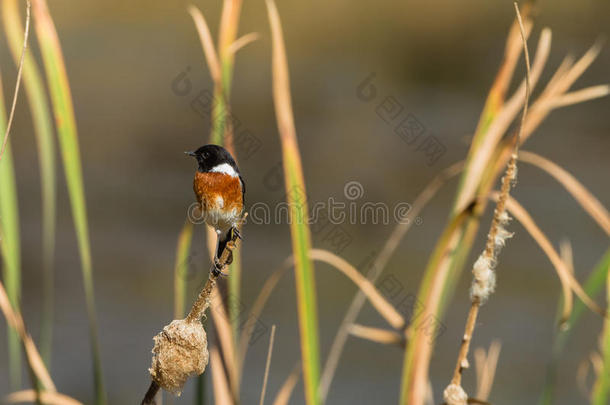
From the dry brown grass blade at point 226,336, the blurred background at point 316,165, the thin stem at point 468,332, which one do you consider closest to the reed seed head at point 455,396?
the thin stem at point 468,332

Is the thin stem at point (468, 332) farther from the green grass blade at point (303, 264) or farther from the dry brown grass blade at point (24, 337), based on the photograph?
the dry brown grass blade at point (24, 337)

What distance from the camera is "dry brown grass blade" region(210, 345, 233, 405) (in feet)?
6.42

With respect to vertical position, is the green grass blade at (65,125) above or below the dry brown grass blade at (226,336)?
above

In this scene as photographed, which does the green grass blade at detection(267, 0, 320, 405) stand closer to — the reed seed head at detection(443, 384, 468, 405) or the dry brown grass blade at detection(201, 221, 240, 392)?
the dry brown grass blade at detection(201, 221, 240, 392)

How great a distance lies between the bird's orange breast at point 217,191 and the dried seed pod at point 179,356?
1.00ft

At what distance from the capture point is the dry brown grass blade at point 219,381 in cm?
196

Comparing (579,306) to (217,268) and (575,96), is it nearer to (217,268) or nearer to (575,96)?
(575,96)

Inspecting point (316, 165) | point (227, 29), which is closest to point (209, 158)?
point (227, 29)

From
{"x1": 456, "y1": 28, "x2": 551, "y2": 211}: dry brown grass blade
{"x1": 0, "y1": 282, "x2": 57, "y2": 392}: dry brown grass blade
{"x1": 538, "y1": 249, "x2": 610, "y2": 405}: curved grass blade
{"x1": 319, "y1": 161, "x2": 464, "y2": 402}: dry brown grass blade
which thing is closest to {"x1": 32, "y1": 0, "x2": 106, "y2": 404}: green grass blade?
{"x1": 0, "y1": 282, "x2": 57, "y2": 392}: dry brown grass blade

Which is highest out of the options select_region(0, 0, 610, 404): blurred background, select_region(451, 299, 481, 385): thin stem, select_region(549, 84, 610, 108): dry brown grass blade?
select_region(0, 0, 610, 404): blurred background

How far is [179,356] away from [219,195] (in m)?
0.38

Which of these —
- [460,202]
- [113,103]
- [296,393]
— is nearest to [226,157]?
[460,202]

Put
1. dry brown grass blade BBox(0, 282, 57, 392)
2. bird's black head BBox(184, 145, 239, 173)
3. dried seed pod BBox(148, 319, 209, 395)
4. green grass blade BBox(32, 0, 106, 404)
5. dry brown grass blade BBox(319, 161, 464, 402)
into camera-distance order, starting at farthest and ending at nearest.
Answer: dry brown grass blade BBox(319, 161, 464, 402), green grass blade BBox(32, 0, 106, 404), dry brown grass blade BBox(0, 282, 57, 392), bird's black head BBox(184, 145, 239, 173), dried seed pod BBox(148, 319, 209, 395)

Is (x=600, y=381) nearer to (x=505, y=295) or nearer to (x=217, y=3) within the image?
(x=505, y=295)
